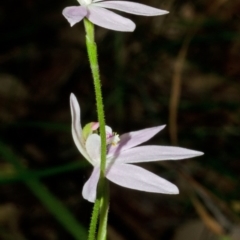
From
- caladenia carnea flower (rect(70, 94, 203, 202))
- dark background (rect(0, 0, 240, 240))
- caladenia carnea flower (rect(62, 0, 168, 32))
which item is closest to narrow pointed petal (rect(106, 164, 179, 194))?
caladenia carnea flower (rect(70, 94, 203, 202))

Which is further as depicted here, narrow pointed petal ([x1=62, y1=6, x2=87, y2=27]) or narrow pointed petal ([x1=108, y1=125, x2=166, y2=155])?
narrow pointed petal ([x1=108, y1=125, x2=166, y2=155])

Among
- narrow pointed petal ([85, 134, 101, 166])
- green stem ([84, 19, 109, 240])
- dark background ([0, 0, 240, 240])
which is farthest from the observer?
dark background ([0, 0, 240, 240])

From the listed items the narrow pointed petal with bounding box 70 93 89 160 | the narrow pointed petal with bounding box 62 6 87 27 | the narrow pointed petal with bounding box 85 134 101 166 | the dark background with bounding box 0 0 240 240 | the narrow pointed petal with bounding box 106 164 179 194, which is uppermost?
the narrow pointed petal with bounding box 62 6 87 27

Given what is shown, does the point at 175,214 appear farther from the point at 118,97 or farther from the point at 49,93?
the point at 49,93

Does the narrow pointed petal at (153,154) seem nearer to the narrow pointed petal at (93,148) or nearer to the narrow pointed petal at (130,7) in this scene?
the narrow pointed petal at (93,148)

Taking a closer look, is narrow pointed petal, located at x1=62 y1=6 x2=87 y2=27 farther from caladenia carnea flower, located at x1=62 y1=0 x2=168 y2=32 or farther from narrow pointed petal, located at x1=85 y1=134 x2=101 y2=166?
narrow pointed petal, located at x1=85 y1=134 x2=101 y2=166

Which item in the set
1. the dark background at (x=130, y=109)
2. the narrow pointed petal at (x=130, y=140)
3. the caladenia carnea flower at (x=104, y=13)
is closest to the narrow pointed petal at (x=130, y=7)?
the caladenia carnea flower at (x=104, y=13)

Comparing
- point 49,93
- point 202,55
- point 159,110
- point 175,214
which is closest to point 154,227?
point 175,214
